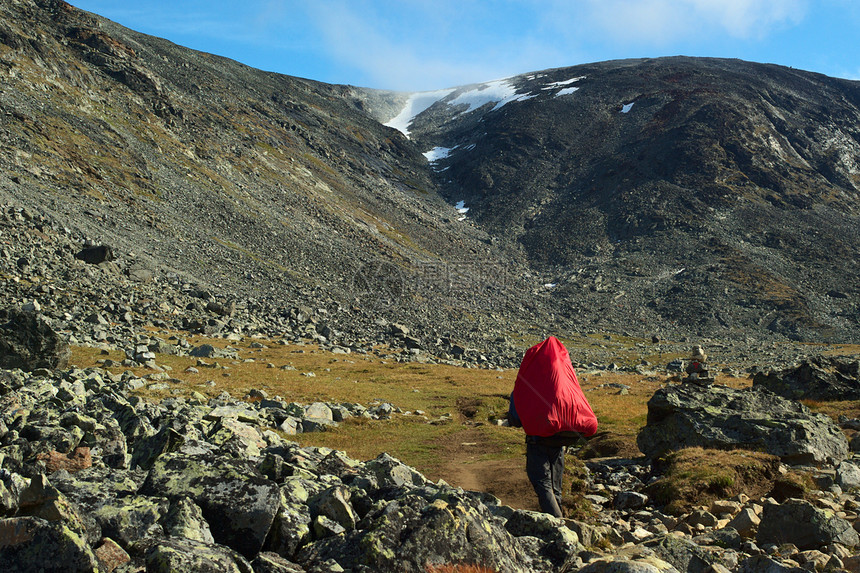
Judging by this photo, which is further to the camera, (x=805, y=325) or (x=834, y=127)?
(x=834, y=127)

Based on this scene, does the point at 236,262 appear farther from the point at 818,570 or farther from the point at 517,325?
the point at 818,570

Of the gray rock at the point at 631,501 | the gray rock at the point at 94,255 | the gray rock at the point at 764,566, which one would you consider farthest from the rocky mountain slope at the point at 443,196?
the gray rock at the point at 764,566

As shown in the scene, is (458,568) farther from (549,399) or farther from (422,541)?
(549,399)

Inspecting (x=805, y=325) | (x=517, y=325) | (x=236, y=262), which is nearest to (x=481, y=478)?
(x=236, y=262)

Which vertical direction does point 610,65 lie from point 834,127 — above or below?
above

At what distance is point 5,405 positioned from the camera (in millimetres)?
10195

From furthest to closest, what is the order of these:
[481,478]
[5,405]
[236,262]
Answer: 1. [236,262]
2. [481,478]
3. [5,405]

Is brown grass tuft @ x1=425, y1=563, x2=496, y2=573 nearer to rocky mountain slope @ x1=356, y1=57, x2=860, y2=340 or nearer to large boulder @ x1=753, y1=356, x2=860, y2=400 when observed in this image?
large boulder @ x1=753, y1=356, x2=860, y2=400

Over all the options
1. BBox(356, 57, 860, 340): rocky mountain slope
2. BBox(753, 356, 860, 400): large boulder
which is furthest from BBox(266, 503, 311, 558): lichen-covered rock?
BBox(356, 57, 860, 340): rocky mountain slope

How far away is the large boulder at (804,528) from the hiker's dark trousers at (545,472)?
289cm

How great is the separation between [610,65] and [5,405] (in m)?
206

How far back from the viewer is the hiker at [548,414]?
8266 millimetres

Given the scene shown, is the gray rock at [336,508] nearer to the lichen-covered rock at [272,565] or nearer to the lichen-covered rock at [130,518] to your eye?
the lichen-covered rock at [272,565]

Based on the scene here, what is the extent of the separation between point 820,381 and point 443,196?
100015mm
